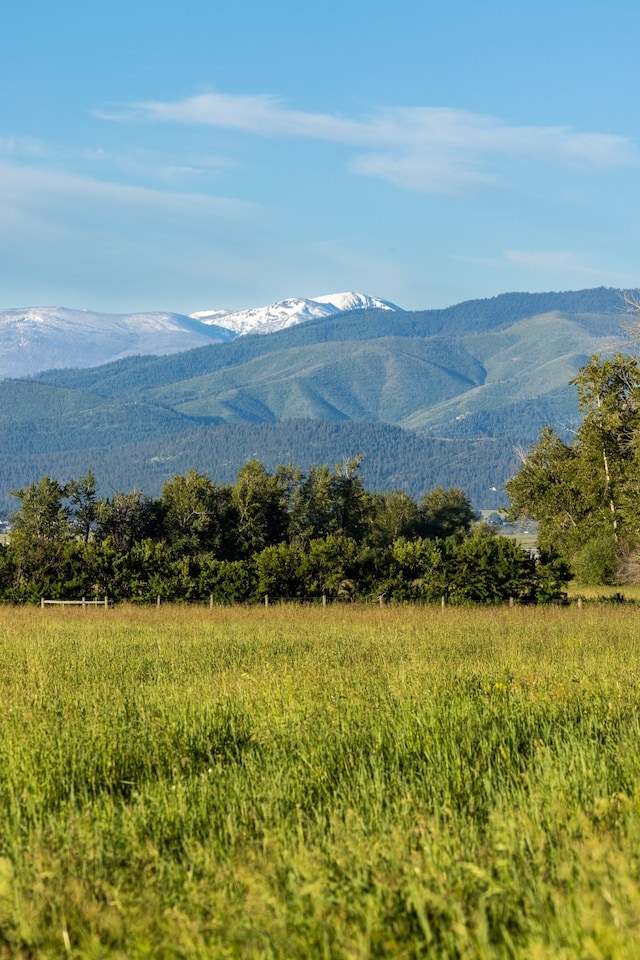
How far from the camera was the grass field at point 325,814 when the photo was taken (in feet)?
17.2

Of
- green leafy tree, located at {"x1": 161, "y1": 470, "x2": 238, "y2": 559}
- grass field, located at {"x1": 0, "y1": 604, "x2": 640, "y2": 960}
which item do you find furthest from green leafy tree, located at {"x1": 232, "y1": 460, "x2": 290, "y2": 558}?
grass field, located at {"x1": 0, "y1": 604, "x2": 640, "y2": 960}

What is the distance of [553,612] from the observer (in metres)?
32.3

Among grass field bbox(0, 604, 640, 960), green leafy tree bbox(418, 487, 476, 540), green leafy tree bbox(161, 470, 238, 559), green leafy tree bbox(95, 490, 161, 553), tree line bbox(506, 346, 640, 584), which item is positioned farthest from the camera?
green leafy tree bbox(418, 487, 476, 540)

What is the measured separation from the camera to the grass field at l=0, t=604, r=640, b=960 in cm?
524

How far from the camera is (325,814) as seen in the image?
7.25 m

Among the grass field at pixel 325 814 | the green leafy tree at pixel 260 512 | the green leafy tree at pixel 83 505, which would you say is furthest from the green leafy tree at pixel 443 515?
the grass field at pixel 325 814

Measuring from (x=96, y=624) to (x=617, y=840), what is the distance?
2453 centimetres

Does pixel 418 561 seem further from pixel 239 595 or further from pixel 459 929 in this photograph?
pixel 459 929

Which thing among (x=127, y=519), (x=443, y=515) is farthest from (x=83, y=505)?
(x=443, y=515)

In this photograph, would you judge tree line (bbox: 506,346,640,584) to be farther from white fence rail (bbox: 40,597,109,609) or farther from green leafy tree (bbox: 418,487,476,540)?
green leafy tree (bbox: 418,487,476,540)

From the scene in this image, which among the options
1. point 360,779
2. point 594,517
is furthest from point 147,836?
point 594,517

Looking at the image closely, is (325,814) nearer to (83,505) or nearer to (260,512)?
(260,512)

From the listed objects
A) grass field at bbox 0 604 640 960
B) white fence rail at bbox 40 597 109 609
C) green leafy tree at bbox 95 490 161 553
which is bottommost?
white fence rail at bbox 40 597 109 609

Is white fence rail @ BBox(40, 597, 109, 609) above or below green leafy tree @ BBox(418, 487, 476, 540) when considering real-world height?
below
